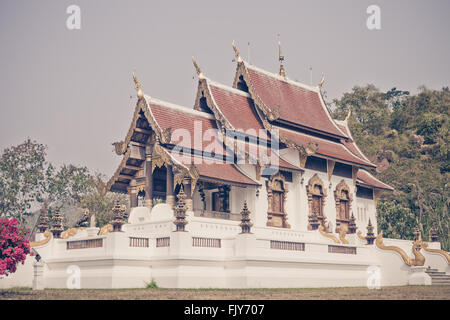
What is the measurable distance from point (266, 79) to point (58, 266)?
1531cm

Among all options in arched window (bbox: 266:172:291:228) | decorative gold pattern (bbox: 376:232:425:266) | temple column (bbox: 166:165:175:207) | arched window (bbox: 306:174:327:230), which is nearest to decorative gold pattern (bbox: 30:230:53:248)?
temple column (bbox: 166:165:175:207)

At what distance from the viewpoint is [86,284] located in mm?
21734

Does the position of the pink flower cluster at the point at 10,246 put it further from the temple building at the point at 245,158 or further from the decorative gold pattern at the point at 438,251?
the decorative gold pattern at the point at 438,251

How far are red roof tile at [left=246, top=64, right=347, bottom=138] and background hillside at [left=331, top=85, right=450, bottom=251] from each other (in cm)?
891

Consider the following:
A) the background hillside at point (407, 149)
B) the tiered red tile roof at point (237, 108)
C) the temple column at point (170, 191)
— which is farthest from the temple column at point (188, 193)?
the background hillside at point (407, 149)

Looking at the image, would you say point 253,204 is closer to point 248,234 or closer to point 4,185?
point 248,234

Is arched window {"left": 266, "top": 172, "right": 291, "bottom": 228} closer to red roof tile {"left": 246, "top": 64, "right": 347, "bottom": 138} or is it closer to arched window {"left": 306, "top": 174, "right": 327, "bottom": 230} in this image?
arched window {"left": 306, "top": 174, "right": 327, "bottom": 230}

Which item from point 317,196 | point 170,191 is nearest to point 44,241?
point 170,191

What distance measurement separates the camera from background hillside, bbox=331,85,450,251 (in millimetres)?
41281

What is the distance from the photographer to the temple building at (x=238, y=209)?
21.4 metres

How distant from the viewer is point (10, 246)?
20.2 meters

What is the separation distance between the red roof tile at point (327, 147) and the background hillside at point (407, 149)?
26.6 ft

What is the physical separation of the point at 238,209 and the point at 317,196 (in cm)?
497
